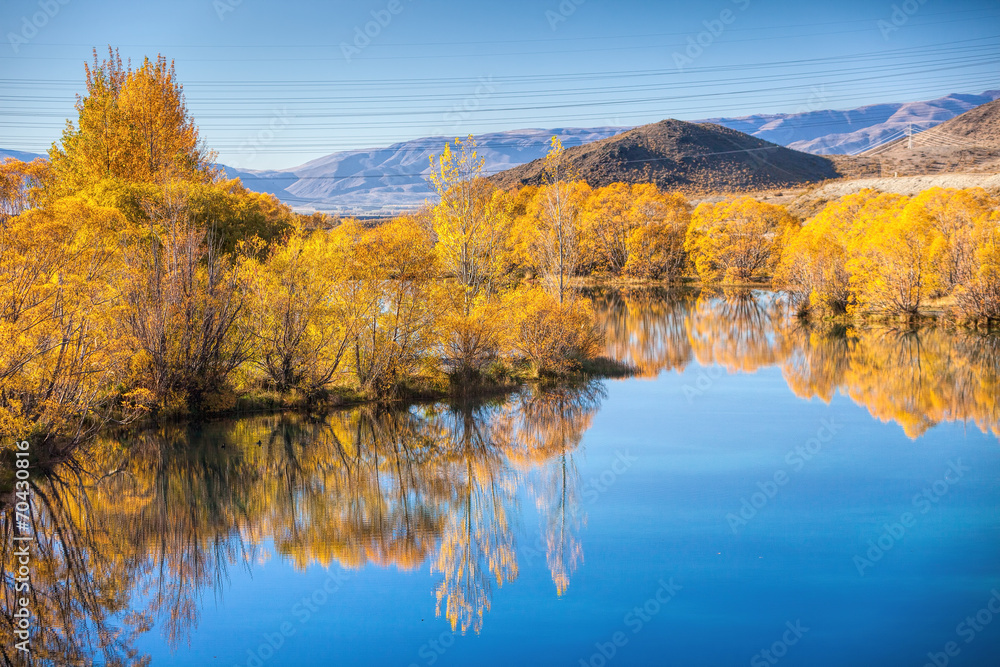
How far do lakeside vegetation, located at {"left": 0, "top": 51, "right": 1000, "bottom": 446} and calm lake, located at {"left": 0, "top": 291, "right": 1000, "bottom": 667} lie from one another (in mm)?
1429

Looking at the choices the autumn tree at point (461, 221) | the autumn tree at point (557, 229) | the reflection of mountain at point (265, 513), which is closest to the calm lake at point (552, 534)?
the reflection of mountain at point (265, 513)

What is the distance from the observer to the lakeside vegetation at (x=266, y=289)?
14.1 m

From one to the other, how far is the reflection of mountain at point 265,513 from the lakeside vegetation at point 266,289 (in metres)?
1.65

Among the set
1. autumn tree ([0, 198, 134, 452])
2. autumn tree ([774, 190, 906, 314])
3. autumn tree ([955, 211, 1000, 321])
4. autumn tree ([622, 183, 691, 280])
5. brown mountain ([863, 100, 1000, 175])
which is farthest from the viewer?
brown mountain ([863, 100, 1000, 175])

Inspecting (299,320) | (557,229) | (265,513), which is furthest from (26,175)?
(265,513)

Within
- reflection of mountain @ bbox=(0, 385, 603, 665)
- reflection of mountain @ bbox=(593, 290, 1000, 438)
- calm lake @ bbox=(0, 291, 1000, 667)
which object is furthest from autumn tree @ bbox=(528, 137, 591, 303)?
reflection of mountain @ bbox=(0, 385, 603, 665)

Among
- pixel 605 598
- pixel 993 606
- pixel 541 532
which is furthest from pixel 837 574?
pixel 541 532

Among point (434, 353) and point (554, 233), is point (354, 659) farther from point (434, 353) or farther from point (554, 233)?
point (554, 233)

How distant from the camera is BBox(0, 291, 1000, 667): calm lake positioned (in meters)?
8.30

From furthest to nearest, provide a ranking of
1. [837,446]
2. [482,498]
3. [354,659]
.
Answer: [837,446] < [482,498] < [354,659]

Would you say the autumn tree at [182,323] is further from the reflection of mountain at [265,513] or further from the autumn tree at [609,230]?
the autumn tree at [609,230]

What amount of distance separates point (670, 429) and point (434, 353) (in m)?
6.64

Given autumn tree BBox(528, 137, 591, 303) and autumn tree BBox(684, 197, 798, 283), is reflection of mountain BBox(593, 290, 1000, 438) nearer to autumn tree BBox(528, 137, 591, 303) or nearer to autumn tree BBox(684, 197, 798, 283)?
autumn tree BBox(528, 137, 591, 303)

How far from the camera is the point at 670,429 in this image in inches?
683
